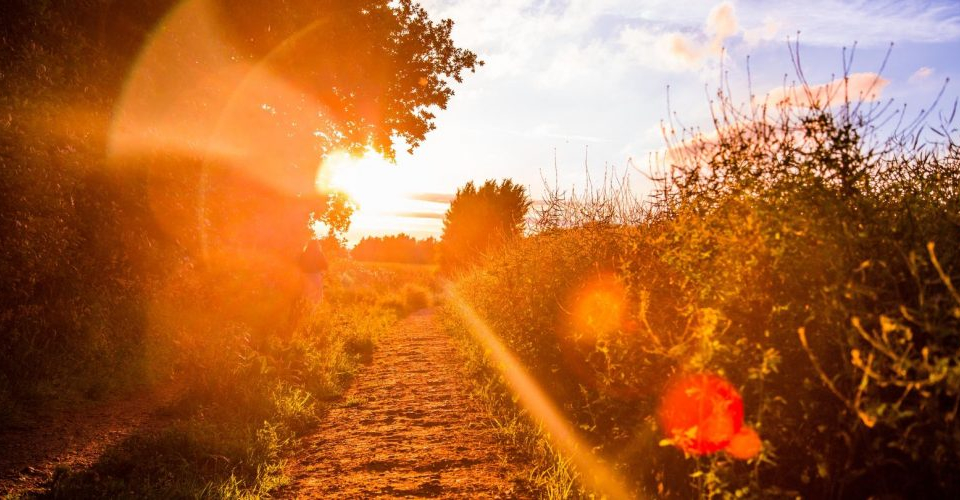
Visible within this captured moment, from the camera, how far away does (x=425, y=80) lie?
16.5 metres

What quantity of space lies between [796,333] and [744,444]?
0.66 metres

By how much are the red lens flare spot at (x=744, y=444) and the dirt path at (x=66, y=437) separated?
4805 mm

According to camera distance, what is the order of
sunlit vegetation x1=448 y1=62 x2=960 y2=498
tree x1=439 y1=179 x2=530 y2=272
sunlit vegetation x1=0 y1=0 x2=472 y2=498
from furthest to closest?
tree x1=439 y1=179 x2=530 y2=272, sunlit vegetation x1=0 y1=0 x2=472 y2=498, sunlit vegetation x1=448 y1=62 x2=960 y2=498

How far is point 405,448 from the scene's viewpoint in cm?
552

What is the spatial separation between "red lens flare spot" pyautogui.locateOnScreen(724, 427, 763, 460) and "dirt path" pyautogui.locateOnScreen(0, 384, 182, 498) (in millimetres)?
4805

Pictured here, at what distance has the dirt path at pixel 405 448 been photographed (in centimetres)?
458

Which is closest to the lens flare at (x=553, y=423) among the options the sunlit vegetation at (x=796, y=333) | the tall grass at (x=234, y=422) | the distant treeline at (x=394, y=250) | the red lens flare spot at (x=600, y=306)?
the sunlit vegetation at (x=796, y=333)

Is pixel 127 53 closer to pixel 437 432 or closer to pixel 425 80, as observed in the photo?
pixel 437 432

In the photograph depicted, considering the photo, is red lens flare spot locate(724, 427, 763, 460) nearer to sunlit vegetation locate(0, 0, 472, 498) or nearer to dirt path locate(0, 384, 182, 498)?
sunlit vegetation locate(0, 0, 472, 498)

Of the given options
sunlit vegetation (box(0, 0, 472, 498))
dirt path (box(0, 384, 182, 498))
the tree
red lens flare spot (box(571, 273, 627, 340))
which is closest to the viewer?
dirt path (box(0, 384, 182, 498))

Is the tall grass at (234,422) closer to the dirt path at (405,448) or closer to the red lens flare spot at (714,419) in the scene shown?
the dirt path at (405,448)

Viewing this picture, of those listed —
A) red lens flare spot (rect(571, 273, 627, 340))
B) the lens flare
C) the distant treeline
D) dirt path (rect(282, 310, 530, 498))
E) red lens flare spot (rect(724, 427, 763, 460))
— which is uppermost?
the distant treeline

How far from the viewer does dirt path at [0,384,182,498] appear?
420cm

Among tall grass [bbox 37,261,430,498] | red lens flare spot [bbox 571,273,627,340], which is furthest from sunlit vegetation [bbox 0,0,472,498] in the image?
red lens flare spot [bbox 571,273,627,340]
